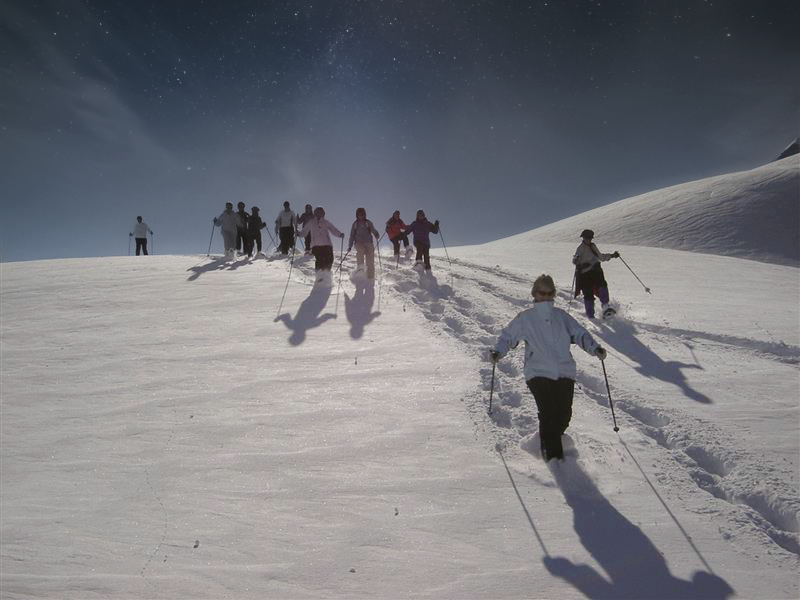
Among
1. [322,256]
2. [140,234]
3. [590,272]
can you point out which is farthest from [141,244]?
[590,272]

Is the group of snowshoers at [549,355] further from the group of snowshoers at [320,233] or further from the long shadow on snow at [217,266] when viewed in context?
the long shadow on snow at [217,266]

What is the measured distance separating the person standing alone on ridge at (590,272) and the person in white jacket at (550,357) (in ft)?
17.6

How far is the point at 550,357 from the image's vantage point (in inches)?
167

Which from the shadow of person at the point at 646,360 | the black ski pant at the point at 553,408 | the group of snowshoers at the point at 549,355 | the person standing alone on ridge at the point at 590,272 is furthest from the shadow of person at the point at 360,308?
the shadow of person at the point at 646,360

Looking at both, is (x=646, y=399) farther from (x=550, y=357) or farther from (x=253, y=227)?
(x=253, y=227)

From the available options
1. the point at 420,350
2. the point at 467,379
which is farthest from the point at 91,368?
the point at 467,379

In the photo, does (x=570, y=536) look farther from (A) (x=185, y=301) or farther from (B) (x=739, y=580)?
(A) (x=185, y=301)

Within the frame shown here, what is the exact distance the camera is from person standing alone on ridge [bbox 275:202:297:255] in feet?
54.6

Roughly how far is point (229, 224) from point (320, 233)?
654 centimetres

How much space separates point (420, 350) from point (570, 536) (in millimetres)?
4072

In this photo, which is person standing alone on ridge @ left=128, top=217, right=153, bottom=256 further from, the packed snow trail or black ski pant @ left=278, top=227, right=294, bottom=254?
the packed snow trail

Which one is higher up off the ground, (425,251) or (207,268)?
(425,251)

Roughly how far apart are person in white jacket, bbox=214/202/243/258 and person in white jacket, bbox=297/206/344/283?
19.2ft

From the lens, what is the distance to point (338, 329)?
27.2 ft
